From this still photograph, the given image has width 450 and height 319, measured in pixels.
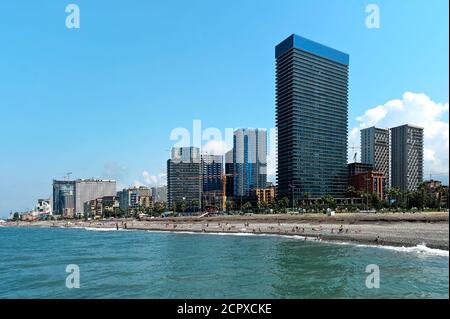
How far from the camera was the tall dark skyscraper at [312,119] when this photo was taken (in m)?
175

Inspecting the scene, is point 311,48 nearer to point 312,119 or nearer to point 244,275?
point 312,119

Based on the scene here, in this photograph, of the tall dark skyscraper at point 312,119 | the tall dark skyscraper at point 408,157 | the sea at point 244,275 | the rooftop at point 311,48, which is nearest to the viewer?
the sea at point 244,275

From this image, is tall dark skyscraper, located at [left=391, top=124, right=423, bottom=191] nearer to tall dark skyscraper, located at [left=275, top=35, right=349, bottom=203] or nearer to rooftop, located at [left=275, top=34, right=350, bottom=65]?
tall dark skyscraper, located at [left=275, top=35, right=349, bottom=203]

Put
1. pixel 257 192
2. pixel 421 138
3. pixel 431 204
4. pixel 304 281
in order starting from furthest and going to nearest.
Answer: pixel 257 192 < pixel 421 138 < pixel 431 204 < pixel 304 281

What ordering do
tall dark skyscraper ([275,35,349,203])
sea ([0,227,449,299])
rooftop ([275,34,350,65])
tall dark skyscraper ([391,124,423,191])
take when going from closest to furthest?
sea ([0,227,449,299])
tall dark skyscraper ([391,124,423,191])
tall dark skyscraper ([275,35,349,203])
rooftop ([275,34,350,65])

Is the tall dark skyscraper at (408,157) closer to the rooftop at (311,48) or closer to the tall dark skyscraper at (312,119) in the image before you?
the tall dark skyscraper at (312,119)

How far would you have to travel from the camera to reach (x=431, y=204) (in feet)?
342

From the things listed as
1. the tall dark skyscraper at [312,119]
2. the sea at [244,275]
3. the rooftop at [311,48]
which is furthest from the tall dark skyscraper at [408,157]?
the sea at [244,275]

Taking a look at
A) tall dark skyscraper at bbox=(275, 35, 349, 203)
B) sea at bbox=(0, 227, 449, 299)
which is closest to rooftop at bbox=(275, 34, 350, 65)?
tall dark skyscraper at bbox=(275, 35, 349, 203)

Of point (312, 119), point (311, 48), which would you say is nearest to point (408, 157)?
point (312, 119)

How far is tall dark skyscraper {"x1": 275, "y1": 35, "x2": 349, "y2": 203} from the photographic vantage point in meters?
175
